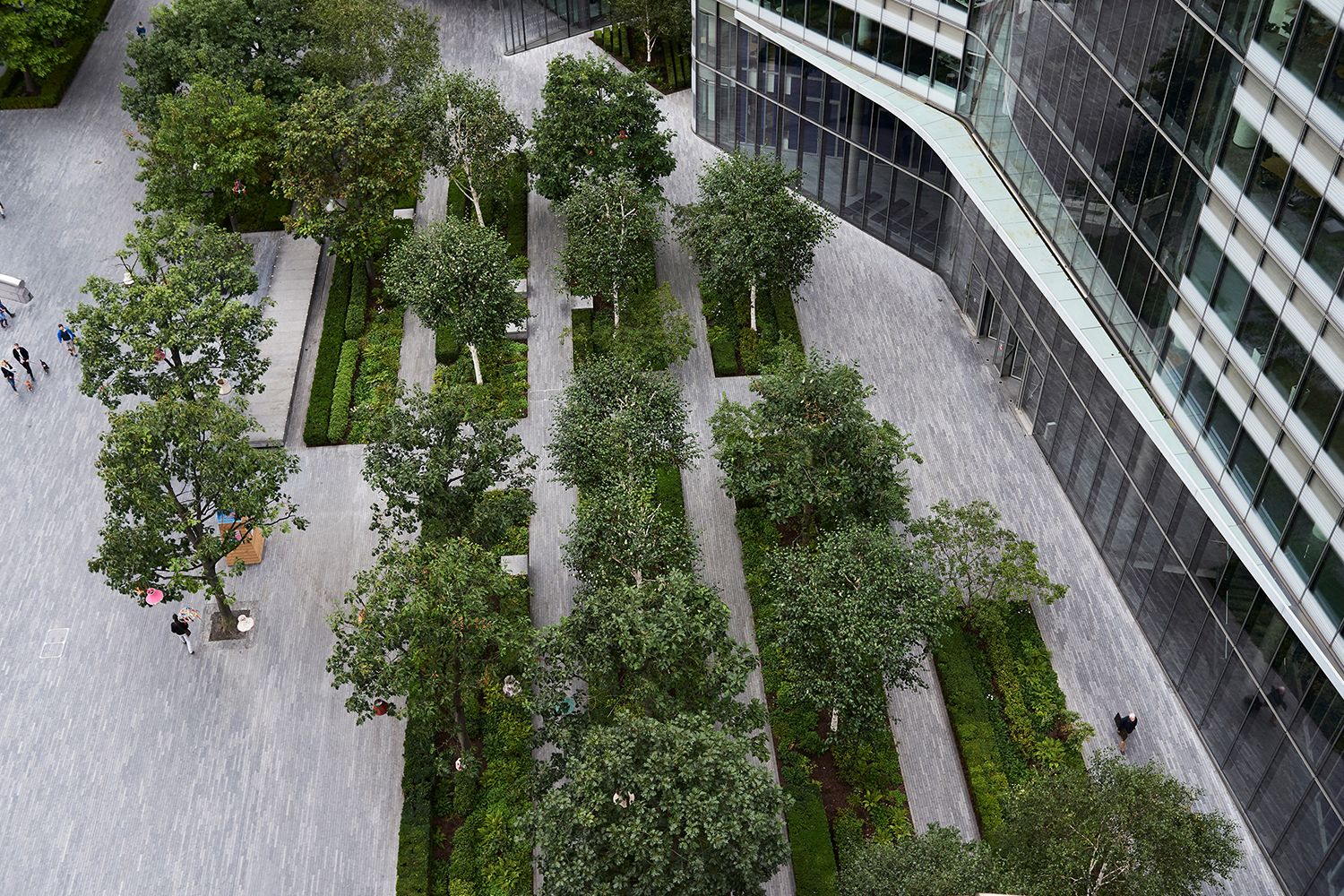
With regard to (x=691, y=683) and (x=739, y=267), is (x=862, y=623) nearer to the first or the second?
(x=691, y=683)

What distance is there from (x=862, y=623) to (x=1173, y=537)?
388 inches

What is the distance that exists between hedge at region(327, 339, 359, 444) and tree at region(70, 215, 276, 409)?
3285 millimetres

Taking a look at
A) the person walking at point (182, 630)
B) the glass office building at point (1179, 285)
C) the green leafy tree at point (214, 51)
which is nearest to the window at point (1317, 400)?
the glass office building at point (1179, 285)

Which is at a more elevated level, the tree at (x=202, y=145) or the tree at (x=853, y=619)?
the tree at (x=202, y=145)

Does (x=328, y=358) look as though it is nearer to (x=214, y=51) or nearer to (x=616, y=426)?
(x=214, y=51)

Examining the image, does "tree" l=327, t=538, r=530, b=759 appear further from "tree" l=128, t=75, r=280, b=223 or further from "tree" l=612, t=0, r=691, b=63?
"tree" l=612, t=0, r=691, b=63

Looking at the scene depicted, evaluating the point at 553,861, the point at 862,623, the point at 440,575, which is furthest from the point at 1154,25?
the point at 553,861

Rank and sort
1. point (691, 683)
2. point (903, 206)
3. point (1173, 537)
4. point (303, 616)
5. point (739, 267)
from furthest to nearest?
1. point (903, 206)
2. point (739, 267)
3. point (303, 616)
4. point (1173, 537)
5. point (691, 683)

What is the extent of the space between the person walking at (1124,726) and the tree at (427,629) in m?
16.0

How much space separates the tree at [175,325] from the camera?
4069 cm

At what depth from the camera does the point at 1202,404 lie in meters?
32.4

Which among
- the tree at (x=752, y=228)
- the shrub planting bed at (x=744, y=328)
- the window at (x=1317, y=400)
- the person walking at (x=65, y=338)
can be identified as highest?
the window at (x=1317, y=400)

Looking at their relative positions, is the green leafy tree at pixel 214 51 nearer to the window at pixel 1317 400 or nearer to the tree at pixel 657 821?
the tree at pixel 657 821

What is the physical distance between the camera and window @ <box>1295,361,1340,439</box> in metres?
27.1
